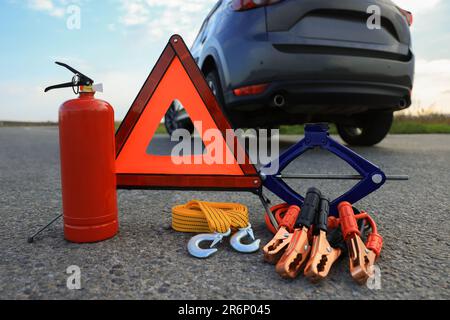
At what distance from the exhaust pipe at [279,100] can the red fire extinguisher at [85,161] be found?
2.26m

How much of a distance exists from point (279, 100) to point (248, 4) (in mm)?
995

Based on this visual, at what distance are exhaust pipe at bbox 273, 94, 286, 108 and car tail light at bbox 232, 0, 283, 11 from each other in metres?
0.87

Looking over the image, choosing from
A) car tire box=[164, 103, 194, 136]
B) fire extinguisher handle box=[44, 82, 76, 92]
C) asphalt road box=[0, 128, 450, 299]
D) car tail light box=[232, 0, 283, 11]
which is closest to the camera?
asphalt road box=[0, 128, 450, 299]

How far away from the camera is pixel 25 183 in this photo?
10.2ft

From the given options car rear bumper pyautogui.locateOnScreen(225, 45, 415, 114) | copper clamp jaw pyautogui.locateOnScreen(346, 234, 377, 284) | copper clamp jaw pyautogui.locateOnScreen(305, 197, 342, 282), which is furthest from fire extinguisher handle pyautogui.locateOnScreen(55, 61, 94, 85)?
car rear bumper pyautogui.locateOnScreen(225, 45, 415, 114)

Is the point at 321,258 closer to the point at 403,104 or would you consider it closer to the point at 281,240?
the point at 281,240

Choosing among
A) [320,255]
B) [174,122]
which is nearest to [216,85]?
[174,122]

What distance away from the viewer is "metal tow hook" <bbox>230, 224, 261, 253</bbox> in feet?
Answer: 5.05

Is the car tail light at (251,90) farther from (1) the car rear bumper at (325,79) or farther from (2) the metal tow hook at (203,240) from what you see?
(2) the metal tow hook at (203,240)

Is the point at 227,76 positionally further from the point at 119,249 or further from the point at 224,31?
the point at 119,249

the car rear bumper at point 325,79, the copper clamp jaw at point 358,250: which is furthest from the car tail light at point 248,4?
the copper clamp jaw at point 358,250

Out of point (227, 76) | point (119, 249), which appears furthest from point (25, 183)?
point (227, 76)

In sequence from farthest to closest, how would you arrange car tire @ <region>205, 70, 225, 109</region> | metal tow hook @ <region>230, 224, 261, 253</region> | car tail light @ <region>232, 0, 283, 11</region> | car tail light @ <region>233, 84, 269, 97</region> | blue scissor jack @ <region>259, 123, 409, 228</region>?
car tire @ <region>205, 70, 225, 109</region> < car tail light @ <region>233, 84, 269, 97</region> < car tail light @ <region>232, 0, 283, 11</region> < blue scissor jack @ <region>259, 123, 409, 228</region> < metal tow hook @ <region>230, 224, 261, 253</region>

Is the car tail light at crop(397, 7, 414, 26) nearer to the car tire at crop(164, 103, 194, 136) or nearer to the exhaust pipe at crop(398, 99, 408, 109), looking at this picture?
the exhaust pipe at crop(398, 99, 408, 109)
